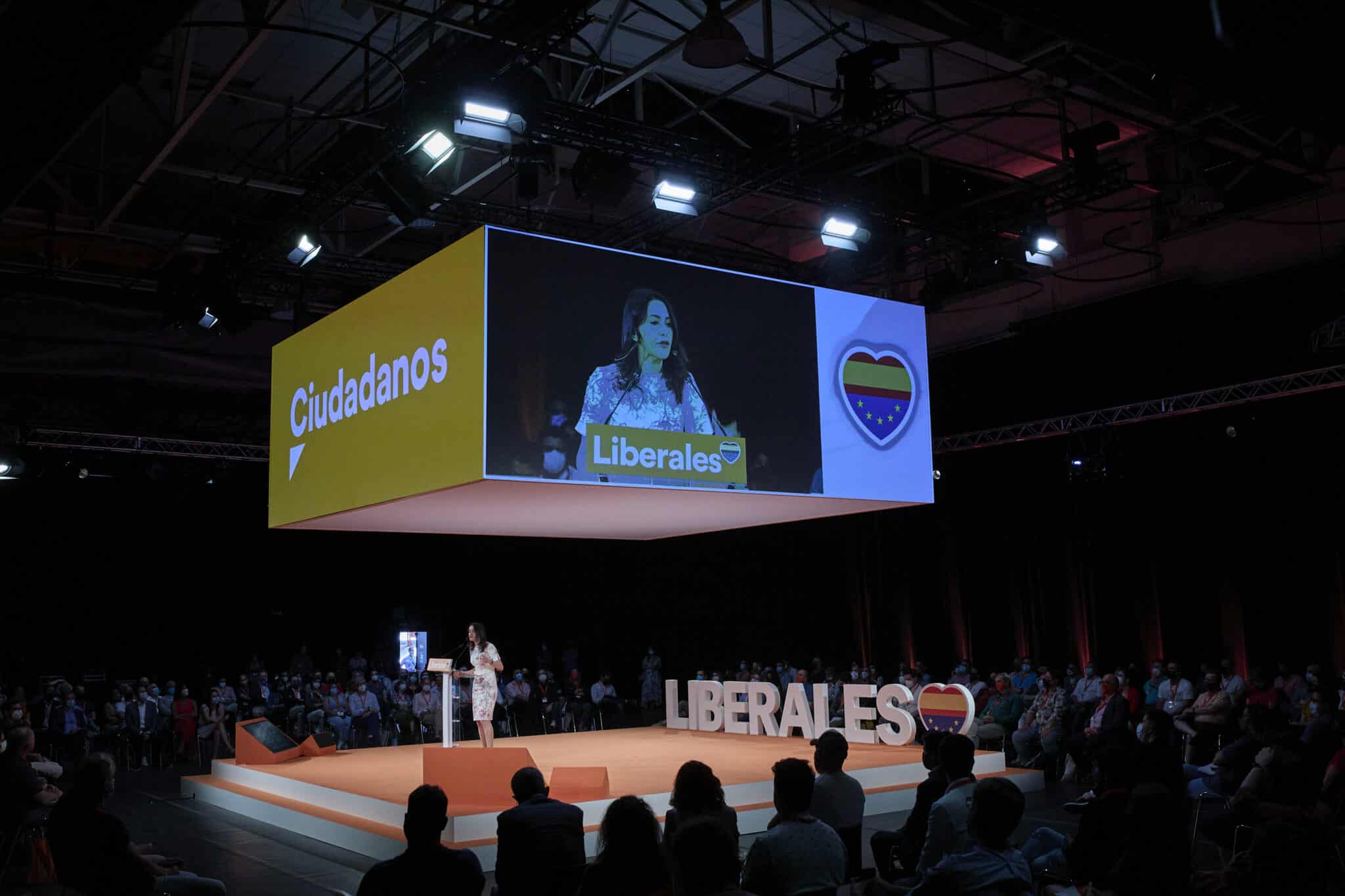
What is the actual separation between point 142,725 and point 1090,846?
13217mm

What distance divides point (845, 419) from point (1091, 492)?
27.6ft

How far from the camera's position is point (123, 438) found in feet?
48.1

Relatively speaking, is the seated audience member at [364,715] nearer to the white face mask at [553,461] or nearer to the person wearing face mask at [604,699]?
the person wearing face mask at [604,699]

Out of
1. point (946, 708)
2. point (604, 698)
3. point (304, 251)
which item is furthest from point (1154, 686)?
point (304, 251)

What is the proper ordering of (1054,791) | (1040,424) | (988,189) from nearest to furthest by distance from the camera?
(1054,791) → (988,189) → (1040,424)


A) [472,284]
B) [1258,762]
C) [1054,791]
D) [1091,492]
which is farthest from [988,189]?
[1258,762]

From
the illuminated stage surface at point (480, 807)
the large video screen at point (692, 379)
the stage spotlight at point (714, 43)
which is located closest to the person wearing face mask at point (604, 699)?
the illuminated stage surface at point (480, 807)

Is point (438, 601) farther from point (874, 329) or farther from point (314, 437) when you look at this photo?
point (874, 329)

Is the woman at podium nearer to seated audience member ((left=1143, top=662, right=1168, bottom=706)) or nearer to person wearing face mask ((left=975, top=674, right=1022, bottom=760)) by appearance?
person wearing face mask ((left=975, top=674, right=1022, bottom=760))

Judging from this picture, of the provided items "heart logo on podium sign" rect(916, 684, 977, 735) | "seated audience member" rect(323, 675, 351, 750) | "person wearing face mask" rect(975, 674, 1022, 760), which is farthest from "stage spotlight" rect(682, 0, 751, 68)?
"seated audience member" rect(323, 675, 351, 750)

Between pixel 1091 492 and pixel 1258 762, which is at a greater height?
pixel 1091 492

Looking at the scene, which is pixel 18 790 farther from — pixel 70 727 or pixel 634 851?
pixel 70 727

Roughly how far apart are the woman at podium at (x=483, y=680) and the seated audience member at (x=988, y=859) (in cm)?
748

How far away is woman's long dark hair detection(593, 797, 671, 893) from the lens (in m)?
3.29
